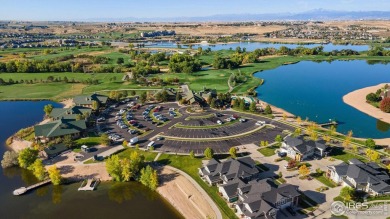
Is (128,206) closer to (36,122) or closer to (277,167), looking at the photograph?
(277,167)

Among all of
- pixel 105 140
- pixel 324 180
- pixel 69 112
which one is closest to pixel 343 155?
pixel 324 180

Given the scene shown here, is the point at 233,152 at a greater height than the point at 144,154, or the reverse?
the point at 233,152

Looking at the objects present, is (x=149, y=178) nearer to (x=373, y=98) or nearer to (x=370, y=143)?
(x=370, y=143)

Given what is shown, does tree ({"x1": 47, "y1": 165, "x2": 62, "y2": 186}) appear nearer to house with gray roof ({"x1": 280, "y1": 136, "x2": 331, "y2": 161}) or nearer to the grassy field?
house with gray roof ({"x1": 280, "y1": 136, "x2": 331, "y2": 161})

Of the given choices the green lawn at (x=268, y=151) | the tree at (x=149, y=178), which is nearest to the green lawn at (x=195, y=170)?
the tree at (x=149, y=178)

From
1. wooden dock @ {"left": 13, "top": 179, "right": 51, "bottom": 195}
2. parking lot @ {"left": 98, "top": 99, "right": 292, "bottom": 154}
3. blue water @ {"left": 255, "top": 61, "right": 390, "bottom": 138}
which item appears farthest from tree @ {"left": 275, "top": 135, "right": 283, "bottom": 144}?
wooden dock @ {"left": 13, "top": 179, "right": 51, "bottom": 195}

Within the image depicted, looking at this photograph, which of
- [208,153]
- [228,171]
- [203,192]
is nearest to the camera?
[203,192]
